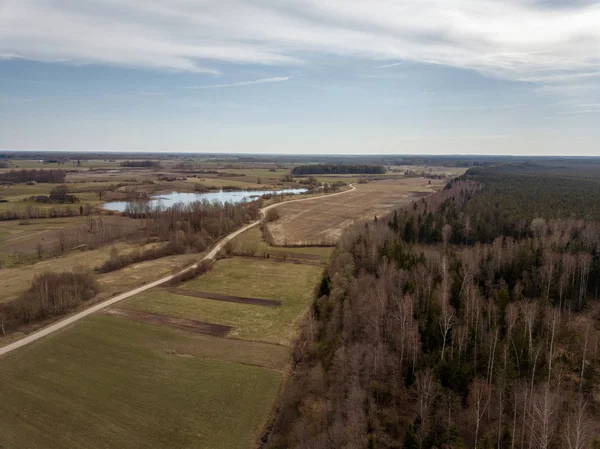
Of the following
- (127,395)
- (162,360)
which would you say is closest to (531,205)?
(162,360)

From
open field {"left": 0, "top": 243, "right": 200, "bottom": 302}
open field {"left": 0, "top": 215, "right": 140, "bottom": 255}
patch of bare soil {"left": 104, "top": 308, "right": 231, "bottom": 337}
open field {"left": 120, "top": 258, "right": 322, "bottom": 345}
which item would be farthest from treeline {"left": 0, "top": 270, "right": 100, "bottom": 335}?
open field {"left": 0, "top": 215, "right": 140, "bottom": 255}

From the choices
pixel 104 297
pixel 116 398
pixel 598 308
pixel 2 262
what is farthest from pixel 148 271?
pixel 598 308

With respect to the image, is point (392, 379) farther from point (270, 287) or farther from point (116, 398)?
point (270, 287)

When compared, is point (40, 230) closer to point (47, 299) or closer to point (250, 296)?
point (47, 299)

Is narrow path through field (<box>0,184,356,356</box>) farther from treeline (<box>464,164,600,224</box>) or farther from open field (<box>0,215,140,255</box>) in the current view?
treeline (<box>464,164,600,224</box>)

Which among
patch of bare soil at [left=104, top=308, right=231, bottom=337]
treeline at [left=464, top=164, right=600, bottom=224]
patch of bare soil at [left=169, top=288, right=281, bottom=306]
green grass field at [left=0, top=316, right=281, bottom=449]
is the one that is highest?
treeline at [left=464, top=164, right=600, bottom=224]

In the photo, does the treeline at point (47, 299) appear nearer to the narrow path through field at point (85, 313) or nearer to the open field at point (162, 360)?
the open field at point (162, 360)
